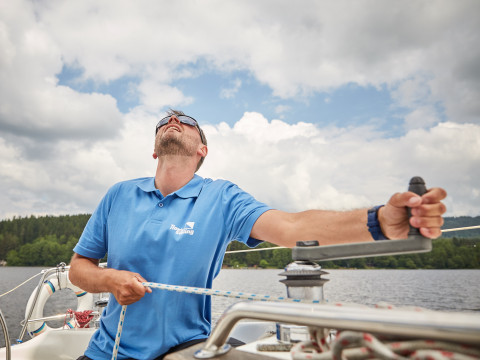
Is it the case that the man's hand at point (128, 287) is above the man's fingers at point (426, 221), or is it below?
below

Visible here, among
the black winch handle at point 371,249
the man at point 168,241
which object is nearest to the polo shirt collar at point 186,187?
the man at point 168,241

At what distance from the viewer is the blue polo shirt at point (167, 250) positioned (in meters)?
1.90

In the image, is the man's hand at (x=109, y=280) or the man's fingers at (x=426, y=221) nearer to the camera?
the man's fingers at (x=426, y=221)

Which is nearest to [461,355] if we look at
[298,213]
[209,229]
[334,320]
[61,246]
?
[334,320]

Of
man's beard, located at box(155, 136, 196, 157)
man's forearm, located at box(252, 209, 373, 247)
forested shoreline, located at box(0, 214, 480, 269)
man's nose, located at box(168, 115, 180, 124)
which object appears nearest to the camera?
man's forearm, located at box(252, 209, 373, 247)

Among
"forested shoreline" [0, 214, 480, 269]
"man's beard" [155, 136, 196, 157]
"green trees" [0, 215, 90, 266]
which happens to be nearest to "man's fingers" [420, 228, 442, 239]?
"man's beard" [155, 136, 196, 157]

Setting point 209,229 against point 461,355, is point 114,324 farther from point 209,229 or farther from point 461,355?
point 461,355

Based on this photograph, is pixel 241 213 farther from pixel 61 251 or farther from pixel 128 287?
pixel 61 251

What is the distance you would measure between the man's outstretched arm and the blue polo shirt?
0.46 feet

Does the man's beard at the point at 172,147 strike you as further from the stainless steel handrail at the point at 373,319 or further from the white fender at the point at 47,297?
the white fender at the point at 47,297

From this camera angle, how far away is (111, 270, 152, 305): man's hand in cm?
172

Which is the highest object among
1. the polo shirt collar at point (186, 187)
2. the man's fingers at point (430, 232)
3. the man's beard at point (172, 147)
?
the man's beard at point (172, 147)

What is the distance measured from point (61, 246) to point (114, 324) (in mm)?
75070

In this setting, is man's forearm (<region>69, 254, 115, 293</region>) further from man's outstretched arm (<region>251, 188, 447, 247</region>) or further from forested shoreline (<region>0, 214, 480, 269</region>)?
forested shoreline (<region>0, 214, 480, 269</region>)
